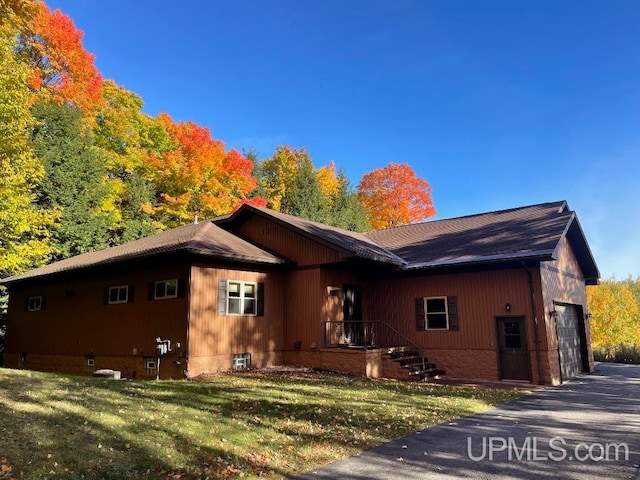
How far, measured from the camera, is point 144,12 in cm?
1802

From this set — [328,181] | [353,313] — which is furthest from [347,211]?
[353,313]

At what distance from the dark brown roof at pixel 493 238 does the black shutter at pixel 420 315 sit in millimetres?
1339

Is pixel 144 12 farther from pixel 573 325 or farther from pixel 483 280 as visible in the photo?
pixel 573 325

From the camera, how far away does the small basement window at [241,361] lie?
1382 cm

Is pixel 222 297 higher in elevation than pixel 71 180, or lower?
lower

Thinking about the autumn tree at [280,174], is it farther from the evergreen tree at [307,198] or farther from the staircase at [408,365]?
the staircase at [408,365]

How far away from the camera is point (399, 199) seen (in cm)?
4022

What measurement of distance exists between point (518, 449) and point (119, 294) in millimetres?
13406

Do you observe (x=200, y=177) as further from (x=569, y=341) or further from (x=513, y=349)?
(x=569, y=341)

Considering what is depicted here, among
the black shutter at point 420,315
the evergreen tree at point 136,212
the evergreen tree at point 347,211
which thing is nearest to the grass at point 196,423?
the black shutter at point 420,315

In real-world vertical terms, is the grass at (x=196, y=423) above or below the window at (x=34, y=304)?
below

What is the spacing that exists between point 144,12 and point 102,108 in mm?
12351

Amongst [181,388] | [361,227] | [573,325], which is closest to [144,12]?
[181,388]

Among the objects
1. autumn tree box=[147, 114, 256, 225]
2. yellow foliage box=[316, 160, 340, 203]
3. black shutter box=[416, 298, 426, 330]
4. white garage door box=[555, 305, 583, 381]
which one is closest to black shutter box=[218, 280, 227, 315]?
black shutter box=[416, 298, 426, 330]
